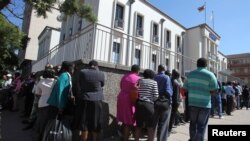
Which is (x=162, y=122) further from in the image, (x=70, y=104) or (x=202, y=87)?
(x=70, y=104)

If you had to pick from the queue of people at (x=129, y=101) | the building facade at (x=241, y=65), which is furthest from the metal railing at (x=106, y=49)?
the building facade at (x=241, y=65)

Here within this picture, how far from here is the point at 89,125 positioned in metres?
4.66

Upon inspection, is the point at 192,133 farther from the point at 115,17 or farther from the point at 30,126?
the point at 115,17

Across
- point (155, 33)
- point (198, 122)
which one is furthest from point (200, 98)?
point (155, 33)

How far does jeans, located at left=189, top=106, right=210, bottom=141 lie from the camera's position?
4527 millimetres

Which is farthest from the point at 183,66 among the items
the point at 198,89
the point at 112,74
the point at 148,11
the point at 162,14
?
the point at 162,14

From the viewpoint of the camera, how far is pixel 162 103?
5203 millimetres

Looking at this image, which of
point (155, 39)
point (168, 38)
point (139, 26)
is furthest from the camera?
Result: point (168, 38)

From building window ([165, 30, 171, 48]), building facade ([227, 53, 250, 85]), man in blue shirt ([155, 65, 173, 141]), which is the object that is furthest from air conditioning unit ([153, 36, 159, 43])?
building facade ([227, 53, 250, 85])

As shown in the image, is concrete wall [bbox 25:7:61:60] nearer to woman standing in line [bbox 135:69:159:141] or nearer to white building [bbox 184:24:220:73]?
white building [bbox 184:24:220:73]

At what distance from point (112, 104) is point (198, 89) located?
Result: 249cm

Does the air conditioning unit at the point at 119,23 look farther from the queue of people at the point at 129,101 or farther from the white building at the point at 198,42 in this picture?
the queue of people at the point at 129,101

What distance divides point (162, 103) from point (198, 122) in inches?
36.8

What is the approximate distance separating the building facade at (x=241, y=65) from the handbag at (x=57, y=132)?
246ft
